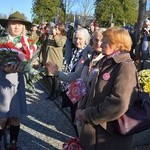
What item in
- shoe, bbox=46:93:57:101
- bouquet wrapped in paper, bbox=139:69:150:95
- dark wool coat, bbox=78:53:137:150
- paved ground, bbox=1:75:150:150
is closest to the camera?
dark wool coat, bbox=78:53:137:150

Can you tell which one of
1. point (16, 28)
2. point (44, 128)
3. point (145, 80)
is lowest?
point (44, 128)

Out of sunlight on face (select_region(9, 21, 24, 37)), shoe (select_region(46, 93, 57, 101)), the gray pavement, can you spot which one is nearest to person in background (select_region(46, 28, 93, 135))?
sunlight on face (select_region(9, 21, 24, 37))

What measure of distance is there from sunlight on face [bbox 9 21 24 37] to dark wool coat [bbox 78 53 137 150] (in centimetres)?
153

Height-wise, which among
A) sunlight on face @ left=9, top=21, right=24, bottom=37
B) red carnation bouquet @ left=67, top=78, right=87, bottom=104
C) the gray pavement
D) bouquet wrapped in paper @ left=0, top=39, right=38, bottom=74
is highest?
sunlight on face @ left=9, top=21, right=24, bottom=37

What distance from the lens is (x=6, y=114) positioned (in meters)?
4.19

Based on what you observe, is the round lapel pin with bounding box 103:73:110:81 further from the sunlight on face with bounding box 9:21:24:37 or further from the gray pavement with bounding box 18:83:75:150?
the gray pavement with bounding box 18:83:75:150

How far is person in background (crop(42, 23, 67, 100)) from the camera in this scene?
8.16 metres

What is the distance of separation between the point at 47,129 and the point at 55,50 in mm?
3000

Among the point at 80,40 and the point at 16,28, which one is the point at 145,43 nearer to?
the point at 80,40

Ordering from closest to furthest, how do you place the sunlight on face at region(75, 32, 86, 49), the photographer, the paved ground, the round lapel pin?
the round lapel pin, the sunlight on face at region(75, 32, 86, 49), the paved ground, the photographer

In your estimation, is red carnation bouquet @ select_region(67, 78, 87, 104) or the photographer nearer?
red carnation bouquet @ select_region(67, 78, 87, 104)

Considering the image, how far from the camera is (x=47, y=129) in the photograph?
225 inches

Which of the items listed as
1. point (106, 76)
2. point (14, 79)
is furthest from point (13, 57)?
point (106, 76)

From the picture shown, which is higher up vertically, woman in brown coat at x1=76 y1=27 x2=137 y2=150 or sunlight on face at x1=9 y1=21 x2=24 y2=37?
sunlight on face at x1=9 y1=21 x2=24 y2=37
